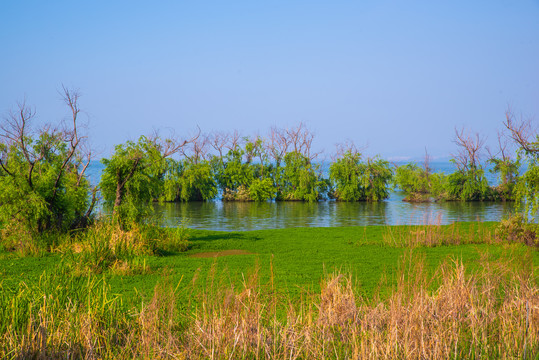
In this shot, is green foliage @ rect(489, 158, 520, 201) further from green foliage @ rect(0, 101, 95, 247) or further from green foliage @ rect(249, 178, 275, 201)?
green foliage @ rect(0, 101, 95, 247)

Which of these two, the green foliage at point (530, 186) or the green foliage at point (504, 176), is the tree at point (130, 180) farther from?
the green foliage at point (504, 176)

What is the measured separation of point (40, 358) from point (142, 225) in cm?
1024

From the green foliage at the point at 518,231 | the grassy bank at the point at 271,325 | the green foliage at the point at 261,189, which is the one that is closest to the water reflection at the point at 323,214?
the green foliage at the point at 261,189

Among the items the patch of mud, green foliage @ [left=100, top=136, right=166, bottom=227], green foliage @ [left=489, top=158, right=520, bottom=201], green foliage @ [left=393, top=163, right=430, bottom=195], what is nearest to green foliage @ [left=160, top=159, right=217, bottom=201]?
green foliage @ [left=393, top=163, right=430, bottom=195]

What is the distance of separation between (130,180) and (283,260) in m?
5.42

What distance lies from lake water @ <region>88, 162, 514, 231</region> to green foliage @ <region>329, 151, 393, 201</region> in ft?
6.55

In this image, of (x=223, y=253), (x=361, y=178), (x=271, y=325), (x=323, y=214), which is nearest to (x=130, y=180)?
(x=223, y=253)

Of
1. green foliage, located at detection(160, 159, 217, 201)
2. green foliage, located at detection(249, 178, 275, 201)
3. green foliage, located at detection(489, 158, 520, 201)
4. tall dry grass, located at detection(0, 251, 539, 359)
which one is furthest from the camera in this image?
green foliage, located at detection(249, 178, 275, 201)

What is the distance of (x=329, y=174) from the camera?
148ft

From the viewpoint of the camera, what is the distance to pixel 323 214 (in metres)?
32.9

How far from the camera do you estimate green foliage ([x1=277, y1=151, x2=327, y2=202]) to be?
44.1 metres

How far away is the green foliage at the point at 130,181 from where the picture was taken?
46.5 ft

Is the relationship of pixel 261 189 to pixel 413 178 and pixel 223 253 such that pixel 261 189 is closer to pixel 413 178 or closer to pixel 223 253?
pixel 413 178

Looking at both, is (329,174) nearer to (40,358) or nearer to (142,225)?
(142,225)
